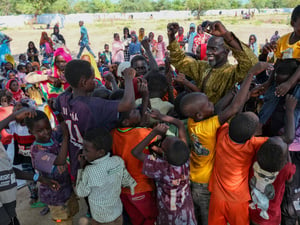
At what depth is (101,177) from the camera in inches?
79.6

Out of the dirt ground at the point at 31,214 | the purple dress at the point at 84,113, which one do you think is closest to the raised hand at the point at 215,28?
the purple dress at the point at 84,113

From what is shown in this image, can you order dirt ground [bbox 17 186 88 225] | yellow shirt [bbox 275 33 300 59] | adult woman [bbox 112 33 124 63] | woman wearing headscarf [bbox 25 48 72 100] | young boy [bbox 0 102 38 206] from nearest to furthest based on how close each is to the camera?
yellow shirt [bbox 275 33 300 59] < dirt ground [bbox 17 186 88 225] < young boy [bbox 0 102 38 206] < woman wearing headscarf [bbox 25 48 72 100] < adult woman [bbox 112 33 124 63]

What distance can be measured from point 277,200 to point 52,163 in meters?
1.83

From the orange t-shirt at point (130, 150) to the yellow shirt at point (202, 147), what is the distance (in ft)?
1.24

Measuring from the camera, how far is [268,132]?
2588 mm

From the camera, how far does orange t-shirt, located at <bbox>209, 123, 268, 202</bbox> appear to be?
1979 millimetres

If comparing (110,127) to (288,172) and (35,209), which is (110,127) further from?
(35,209)

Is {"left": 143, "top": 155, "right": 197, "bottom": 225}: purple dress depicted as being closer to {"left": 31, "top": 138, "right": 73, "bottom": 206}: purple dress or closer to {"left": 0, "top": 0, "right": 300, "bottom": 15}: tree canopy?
{"left": 31, "top": 138, "right": 73, "bottom": 206}: purple dress

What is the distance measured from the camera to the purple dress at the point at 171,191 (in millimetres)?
2043

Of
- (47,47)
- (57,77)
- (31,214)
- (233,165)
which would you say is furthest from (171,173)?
(47,47)

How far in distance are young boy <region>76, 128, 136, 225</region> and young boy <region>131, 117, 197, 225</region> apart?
7.9 inches

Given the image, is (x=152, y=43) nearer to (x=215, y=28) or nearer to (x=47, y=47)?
(x=47, y=47)

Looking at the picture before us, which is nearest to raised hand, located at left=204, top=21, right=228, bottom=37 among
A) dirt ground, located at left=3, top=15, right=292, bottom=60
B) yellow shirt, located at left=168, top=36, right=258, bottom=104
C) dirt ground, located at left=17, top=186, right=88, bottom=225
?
yellow shirt, located at left=168, top=36, right=258, bottom=104

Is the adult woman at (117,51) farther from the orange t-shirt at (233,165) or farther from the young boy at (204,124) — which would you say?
the orange t-shirt at (233,165)
